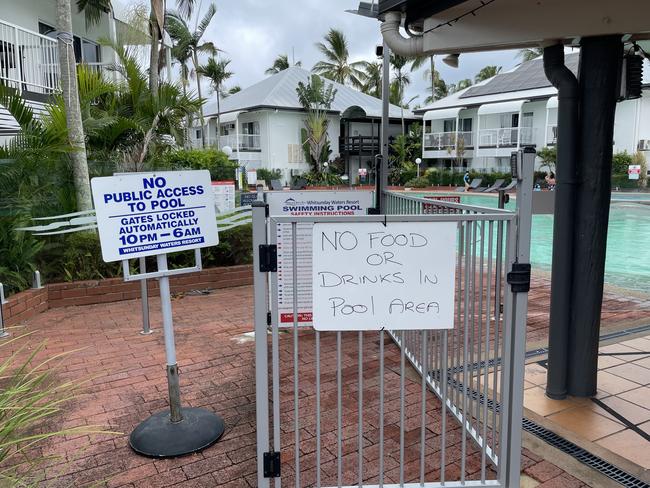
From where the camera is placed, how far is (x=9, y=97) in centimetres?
725

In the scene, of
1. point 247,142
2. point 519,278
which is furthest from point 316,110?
point 519,278

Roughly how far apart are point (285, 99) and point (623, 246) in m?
29.5

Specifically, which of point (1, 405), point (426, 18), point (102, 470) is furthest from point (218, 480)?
point (426, 18)

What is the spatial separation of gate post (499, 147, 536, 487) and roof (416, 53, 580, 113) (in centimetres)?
3422

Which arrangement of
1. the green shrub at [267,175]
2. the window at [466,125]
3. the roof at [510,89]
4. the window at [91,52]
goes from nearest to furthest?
the window at [91,52] < the roof at [510,89] < the green shrub at [267,175] < the window at [466,125]

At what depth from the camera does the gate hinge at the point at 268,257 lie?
2508 millimetres

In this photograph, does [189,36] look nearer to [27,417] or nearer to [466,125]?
[466,125]

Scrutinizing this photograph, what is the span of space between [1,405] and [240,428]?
179 centimetres

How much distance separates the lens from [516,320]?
271 cm

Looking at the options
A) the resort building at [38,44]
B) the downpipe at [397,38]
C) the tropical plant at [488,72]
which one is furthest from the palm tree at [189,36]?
the tropical plant at [488,72]

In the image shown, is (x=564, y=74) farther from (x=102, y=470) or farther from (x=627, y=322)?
(x=102, y=470)

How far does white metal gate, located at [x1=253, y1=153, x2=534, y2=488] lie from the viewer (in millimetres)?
2607

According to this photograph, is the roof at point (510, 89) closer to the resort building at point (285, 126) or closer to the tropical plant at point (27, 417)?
the resort building at point (285, 126)

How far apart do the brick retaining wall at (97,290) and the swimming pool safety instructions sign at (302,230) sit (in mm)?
2767
